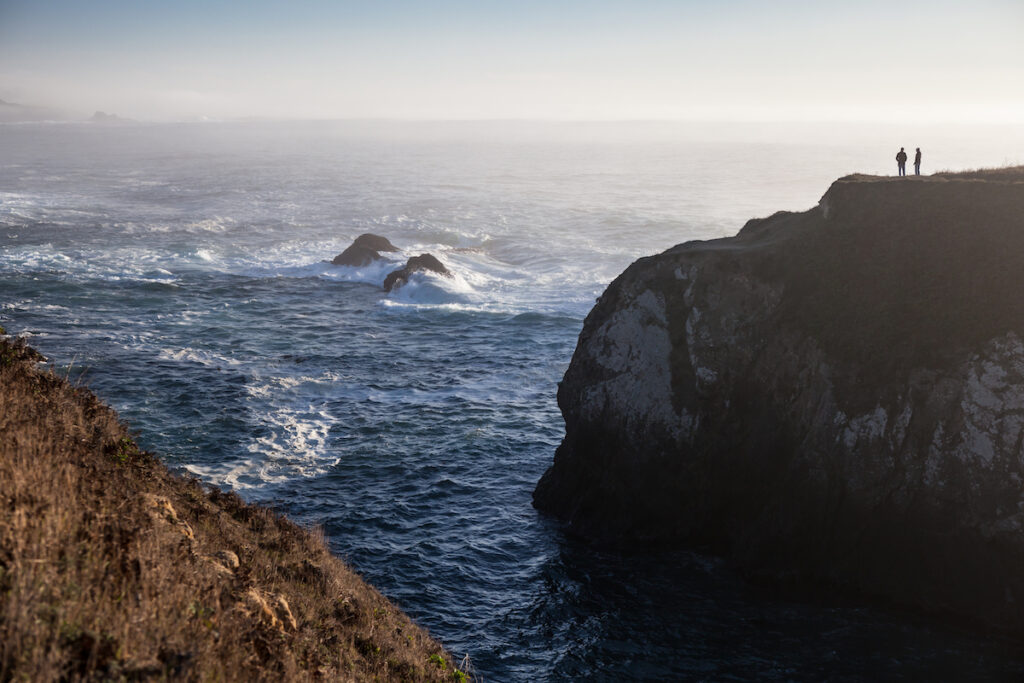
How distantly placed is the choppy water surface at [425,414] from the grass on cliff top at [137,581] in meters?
6.97

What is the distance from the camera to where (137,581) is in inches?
392

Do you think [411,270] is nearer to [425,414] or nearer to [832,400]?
[425,414]

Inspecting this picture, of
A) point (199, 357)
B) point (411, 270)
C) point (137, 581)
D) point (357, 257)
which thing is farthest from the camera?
point (357, 257)

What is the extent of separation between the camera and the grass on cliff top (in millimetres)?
8219

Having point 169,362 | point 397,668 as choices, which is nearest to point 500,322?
point 169,362

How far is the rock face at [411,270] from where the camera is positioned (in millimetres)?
68688

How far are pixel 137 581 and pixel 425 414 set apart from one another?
30628mm

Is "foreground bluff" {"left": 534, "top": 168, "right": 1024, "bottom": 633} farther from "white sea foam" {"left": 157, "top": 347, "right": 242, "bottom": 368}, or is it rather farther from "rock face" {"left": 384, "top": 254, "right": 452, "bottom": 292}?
"rock face" {"left": 384, "top": 254, "right": 452, "bottom": 292}

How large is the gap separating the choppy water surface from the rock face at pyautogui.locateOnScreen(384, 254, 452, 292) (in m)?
1.58

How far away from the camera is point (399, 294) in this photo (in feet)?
220

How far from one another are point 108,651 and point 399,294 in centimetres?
5966

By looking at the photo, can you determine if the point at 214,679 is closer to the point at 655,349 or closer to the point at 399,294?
the point at 655,349

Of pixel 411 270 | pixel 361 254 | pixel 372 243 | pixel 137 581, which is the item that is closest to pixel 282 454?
pixel 137 581

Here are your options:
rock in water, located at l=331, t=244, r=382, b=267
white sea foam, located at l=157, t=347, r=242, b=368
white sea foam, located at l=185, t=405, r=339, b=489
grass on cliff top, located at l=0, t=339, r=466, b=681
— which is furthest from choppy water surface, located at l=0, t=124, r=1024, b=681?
grass on cliff top, located at l=0, t=339, r=466, b=681
